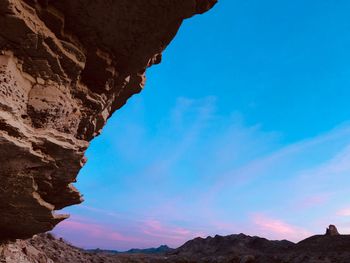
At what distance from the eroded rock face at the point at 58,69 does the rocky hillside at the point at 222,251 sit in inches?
284

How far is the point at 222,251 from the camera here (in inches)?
2820

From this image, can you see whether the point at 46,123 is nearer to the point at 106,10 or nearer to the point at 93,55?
the point at 93,55

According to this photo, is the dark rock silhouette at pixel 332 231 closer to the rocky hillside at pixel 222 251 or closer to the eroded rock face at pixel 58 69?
the rocky hillside at pixel 222 251

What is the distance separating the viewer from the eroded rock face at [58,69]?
352 inches

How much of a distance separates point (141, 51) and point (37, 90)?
153 inches

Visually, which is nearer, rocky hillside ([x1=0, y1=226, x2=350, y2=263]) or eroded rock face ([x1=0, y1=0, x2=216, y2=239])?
eroded rock face ([x1=0, y1=0, x2=216, y2=239])

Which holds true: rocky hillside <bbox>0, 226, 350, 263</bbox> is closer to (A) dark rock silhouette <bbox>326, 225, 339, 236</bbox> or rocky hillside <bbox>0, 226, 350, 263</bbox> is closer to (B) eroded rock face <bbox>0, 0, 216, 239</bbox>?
(A) dark rock silhouette <bbox>326, 225, 339, 236</bbox>

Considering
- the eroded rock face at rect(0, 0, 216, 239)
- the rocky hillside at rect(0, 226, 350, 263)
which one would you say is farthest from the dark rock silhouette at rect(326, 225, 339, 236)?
the eroded rock face at rect(0, 0, 216, 239)

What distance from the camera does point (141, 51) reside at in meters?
11.1

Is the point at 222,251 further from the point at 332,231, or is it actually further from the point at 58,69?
the point at 58,69

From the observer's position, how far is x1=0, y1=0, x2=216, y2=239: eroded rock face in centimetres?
894

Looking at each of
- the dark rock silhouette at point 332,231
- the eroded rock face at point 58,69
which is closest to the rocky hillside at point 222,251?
the dark rock silhouette at point 332,231

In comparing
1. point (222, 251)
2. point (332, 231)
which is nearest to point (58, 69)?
point (332, 231)

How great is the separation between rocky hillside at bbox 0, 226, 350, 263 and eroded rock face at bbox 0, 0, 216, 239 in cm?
720
